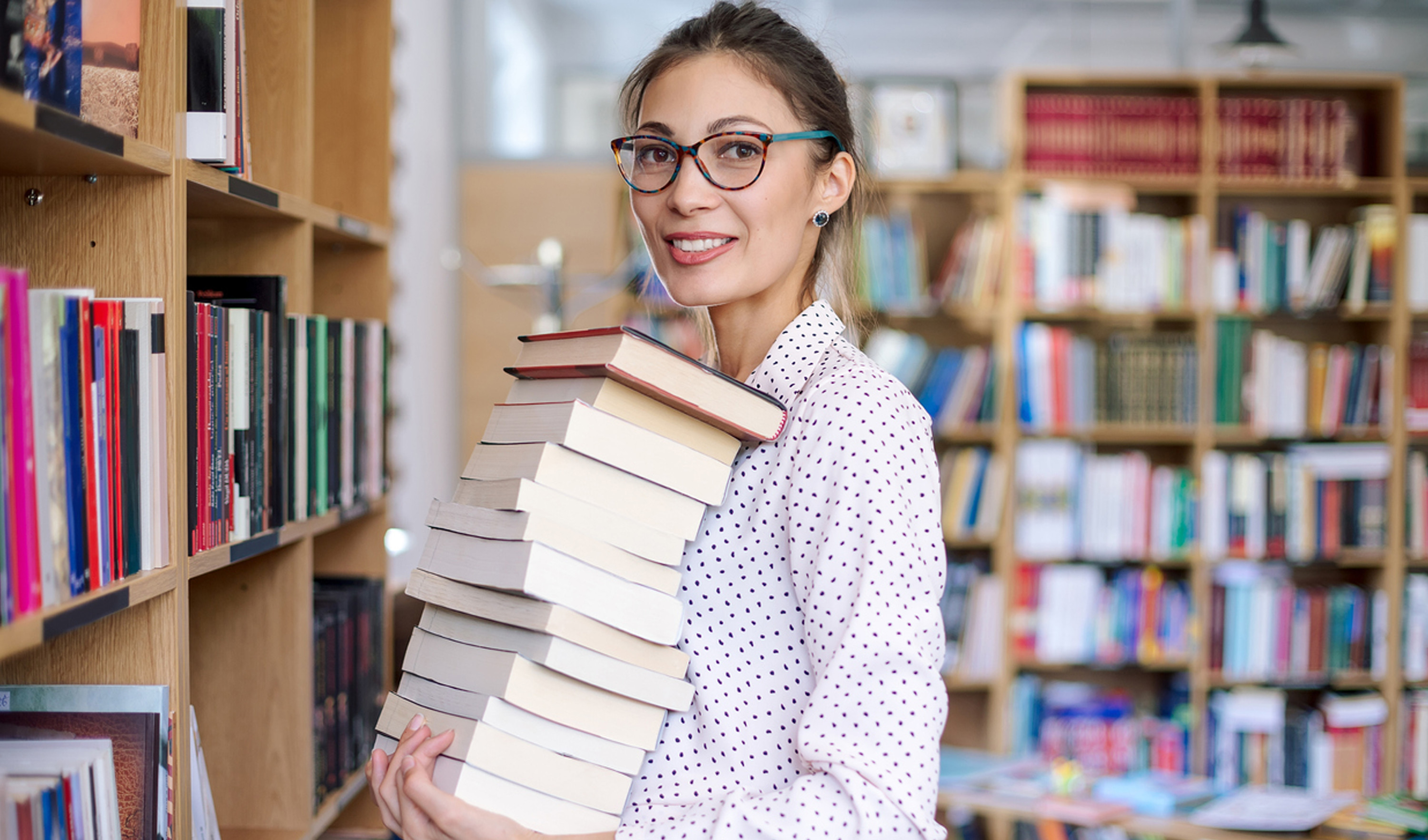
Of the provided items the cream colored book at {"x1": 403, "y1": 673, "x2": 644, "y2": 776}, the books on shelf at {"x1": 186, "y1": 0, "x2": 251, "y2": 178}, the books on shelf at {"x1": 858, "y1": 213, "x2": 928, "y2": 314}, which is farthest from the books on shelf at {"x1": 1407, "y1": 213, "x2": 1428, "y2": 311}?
the books on shelf at {"x1": 186, "y1": 0, "x2": 251, "y2": 178}

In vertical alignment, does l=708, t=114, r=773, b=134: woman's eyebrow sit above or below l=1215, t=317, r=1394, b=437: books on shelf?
above

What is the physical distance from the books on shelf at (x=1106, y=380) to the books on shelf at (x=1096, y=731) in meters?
0.86

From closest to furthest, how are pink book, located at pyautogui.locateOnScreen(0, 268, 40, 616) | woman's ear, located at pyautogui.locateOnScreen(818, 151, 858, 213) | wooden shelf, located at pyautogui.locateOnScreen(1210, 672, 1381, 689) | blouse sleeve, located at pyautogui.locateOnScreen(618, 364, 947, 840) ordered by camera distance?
pink book, located at pyautogui.locateOnScreen(0, 268, 40, 616) < blouse sleeve, located at pyautogui.locateOnScreen(618, 364, 947, 840) < woman's ear, located at pyautogui.locateOnScreen(818, 151, 858, 213) < wooden shelf, located at pyautogui.locateOnScreen(1210, 672, 1381, 689)

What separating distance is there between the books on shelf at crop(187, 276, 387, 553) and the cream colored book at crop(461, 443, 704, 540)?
0.36 metres

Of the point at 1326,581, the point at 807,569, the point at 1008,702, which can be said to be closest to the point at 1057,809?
the point at 1008,702

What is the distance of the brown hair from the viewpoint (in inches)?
47.0

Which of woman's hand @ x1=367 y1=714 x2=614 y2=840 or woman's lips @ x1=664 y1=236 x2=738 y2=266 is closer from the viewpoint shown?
woman's hand @ x1=367 y1=714 x2=614 y2=840

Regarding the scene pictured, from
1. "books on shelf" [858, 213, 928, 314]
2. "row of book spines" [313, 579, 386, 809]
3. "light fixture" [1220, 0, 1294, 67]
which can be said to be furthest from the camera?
"books on shelf" [858, 213, 928, 314]

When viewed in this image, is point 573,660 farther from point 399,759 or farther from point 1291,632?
point 1291,632

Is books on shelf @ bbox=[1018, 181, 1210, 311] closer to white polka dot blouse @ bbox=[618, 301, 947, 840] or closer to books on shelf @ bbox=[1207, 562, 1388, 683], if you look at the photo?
books on shelf @ bbox=[1207, 562, 1388, 683]

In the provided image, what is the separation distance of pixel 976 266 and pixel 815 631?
286cm

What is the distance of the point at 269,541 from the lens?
1393 millimetres

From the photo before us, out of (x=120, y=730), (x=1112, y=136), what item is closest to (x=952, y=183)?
(x=1112, y=136)

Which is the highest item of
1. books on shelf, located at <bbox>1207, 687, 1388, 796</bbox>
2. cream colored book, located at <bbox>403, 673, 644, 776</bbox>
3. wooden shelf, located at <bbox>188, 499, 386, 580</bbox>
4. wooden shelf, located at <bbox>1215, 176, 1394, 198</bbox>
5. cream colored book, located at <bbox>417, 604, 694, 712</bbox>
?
wooden shelf, located at <bbox>1215, 176, 1394, 198</bbox>
